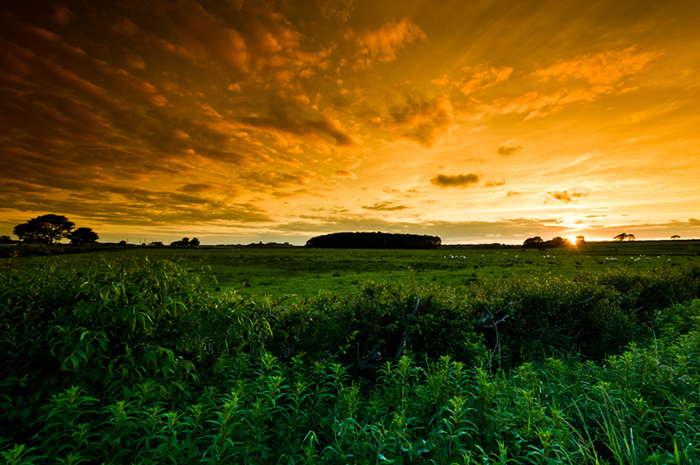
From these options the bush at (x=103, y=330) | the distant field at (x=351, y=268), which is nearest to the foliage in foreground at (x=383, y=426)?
the bush at (x=103, y=330)

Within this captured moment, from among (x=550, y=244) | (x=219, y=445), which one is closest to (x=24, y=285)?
(x=219, y=445)

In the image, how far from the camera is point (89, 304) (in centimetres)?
352

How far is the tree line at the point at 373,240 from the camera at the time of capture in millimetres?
160375

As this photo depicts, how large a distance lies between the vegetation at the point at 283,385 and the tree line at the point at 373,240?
500 feet

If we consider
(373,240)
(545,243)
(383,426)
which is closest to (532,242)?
(545,243)

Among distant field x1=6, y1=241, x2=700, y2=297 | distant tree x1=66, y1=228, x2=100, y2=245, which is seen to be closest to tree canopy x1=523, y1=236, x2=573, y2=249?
distant field x1=6, y1=241, x2=700, y2=297

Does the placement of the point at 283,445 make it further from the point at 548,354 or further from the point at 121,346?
the point at 548,354

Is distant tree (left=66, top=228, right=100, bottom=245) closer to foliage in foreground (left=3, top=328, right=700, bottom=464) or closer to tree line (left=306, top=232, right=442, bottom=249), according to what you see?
tree line (left=306, top=232, right=442, bottom=249)

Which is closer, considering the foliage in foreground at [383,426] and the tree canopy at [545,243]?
the foliage in foreground at [383,426]

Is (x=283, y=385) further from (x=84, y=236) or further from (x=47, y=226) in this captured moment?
(x=84, y=236)

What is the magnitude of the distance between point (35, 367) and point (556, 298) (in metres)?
11.2

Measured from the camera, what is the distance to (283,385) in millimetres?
3836

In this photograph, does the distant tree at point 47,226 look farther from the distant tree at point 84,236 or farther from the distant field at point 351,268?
the distant field at point 351,268

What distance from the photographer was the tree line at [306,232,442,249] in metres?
160
